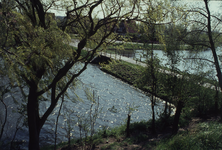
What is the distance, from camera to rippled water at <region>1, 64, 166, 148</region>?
11.4 metres

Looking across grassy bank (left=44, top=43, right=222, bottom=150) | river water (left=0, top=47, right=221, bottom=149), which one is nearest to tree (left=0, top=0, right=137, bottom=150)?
river water (left=0, top=47, right=221, bottom=149)

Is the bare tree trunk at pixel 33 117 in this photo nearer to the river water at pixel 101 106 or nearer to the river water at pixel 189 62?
the river water at pixel 101 106

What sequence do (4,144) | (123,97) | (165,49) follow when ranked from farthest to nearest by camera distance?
(123,97) < (4,144) < (165,49)

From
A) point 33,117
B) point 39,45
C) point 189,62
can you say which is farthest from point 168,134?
point 39,45

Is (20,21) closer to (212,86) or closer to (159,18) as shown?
(159,18)

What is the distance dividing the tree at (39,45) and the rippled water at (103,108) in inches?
56.2

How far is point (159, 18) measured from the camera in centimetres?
812

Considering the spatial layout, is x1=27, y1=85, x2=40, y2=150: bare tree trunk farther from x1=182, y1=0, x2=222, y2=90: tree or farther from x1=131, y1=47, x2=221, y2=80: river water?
x1=182, y1=0, x2=222, y2=90: tree

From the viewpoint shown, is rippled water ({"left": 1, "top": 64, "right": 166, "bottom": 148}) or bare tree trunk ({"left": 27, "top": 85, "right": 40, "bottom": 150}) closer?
bare tree trunk ({"left": 27, "top": 85, "right": 40, "bottom": 150})

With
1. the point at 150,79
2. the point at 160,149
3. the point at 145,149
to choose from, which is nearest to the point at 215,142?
the point at 160,149

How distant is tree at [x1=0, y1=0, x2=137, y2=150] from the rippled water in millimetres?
1429

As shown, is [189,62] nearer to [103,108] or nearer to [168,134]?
[168,134]

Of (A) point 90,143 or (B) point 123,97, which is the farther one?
(B) point 123,97

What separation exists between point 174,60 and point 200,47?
4.90 m
